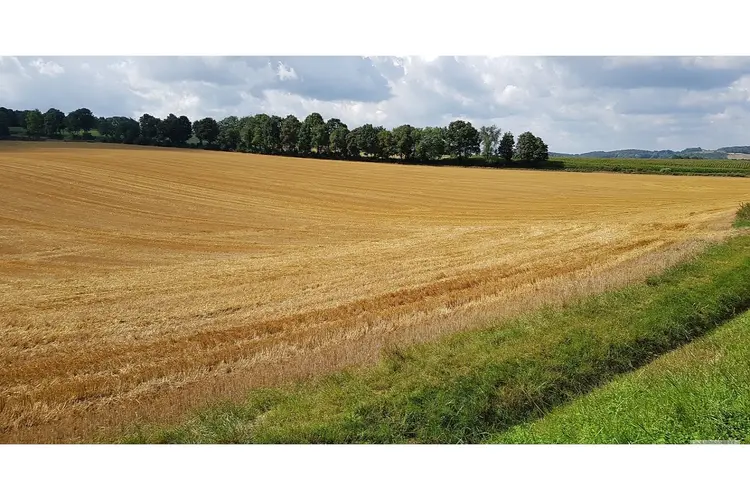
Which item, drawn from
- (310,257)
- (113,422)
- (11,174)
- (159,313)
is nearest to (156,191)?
(11,174)

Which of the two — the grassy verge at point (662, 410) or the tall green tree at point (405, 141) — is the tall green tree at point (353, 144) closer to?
the tall green tree at point (405, 141)

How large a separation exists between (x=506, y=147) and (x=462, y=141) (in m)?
6.61

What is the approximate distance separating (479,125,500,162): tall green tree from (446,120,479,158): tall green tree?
61 cm

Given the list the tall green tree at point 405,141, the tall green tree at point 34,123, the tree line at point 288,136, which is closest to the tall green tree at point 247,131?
the tree line at point 288,136

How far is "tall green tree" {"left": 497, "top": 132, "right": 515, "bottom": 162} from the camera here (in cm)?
5756

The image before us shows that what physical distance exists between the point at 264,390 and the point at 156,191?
3005cm

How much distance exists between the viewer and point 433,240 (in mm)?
24859

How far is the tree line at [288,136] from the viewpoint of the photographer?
22938mm

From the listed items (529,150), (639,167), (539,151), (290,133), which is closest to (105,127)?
(290,133)

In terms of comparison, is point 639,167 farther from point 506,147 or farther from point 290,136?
point 290,136

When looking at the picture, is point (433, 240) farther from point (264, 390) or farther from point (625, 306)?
point (264, 390)

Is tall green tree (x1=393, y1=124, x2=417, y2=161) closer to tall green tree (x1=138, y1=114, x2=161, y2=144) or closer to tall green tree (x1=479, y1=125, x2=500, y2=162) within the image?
tall green tree (x1=479, y1=125, x2=500, y2=162)

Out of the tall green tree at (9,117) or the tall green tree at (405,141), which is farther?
the tall green tree at (405,141)

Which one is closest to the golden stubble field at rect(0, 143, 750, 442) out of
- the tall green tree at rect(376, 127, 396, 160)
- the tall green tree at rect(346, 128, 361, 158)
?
the tall green tree at rect(346, 128, 361, 158)
